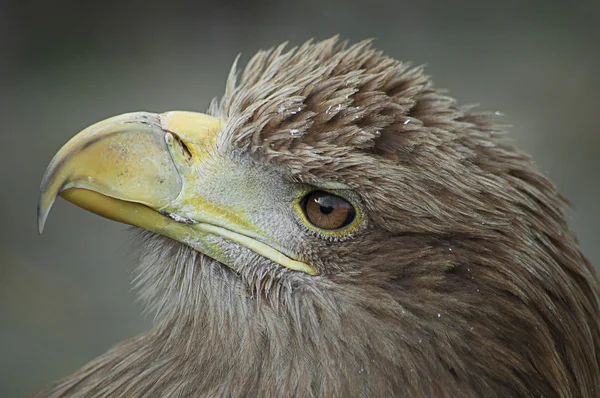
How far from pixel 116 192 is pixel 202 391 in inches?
30.9

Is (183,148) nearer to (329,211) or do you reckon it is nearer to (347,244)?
(329,211)

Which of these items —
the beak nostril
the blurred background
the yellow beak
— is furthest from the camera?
the blurred background

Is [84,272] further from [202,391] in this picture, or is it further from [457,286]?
[457,286]

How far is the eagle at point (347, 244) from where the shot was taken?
2.63 meters

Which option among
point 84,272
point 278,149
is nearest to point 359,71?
point 278,149

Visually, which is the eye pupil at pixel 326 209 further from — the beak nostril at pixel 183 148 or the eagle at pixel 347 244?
the beak nostril at pixel 183 148

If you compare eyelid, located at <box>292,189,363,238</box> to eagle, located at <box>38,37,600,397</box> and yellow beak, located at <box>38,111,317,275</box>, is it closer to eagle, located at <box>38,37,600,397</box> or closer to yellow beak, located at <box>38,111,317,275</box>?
eagle, located at <box>38,37,600,397</box>

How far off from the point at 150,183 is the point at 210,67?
21.9ft

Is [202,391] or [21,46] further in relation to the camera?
[21,46]

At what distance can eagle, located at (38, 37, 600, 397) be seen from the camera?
263 cm

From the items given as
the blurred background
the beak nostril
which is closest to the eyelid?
the beak nostril

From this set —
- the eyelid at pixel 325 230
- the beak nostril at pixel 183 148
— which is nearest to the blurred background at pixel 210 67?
the beak nostril at pixel 183 148

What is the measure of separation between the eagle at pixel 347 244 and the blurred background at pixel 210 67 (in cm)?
466

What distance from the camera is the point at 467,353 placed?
2654 mm
